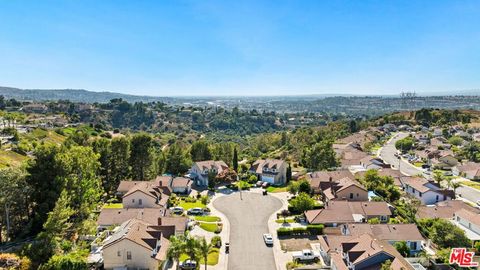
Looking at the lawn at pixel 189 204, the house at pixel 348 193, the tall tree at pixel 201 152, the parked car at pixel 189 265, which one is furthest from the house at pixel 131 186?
the house at pixel 348 193

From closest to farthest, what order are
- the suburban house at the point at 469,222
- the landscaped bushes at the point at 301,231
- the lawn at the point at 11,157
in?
the landscaped bushes at the point at 301,231 < the suburban house at the point at 469,222 < the lawn at the point at 11,157

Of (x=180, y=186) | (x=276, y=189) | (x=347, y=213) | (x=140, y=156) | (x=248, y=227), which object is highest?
(x=140, y=156)

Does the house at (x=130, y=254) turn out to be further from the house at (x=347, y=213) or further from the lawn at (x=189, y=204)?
the house at (x=347, y=213)

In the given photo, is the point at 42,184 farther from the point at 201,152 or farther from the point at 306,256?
the point at 201,152

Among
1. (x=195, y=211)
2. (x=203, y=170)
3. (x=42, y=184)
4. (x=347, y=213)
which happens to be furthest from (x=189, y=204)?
(x=347, y=213)

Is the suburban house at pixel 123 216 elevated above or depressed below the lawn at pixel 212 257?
above

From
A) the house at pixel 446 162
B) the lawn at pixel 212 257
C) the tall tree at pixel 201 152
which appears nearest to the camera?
the lawn at pixel 212 257
